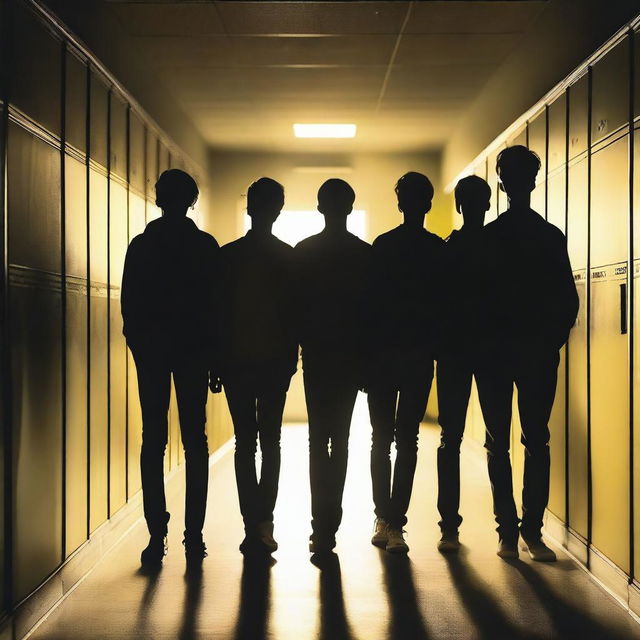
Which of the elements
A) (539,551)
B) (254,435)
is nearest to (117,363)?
(254,435)

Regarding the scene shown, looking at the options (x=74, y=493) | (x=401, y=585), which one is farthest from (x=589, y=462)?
(x=74, y=493)

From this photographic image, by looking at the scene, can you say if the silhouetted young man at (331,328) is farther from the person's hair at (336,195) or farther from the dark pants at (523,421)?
the dark pants at (523,421)

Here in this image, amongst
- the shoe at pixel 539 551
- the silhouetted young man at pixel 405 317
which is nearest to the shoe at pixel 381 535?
the silhouetted young man at pixel 405 317

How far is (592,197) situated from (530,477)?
134 centimetres

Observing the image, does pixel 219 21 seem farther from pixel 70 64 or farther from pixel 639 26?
pixel 639 26

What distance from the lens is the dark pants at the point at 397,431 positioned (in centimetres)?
340

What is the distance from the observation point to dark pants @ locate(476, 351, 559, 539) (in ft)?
11.0

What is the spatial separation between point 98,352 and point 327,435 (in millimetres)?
1266

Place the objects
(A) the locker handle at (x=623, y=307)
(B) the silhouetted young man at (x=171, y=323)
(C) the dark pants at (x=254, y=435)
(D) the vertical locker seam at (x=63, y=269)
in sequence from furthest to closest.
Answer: (C) the dark pants at (x=254, y=435), (B) the silhouetted young man at (x=171, y=323), (D) the vertical locker seam at (x=63, y=269), (A) the locker handle at (x=623, y=307)

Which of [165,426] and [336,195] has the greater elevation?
[336,195]

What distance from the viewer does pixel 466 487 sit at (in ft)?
16.7

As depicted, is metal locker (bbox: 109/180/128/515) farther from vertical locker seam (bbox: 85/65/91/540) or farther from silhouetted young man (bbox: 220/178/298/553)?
silhouetted young man (bbox: 220/178/298/553)

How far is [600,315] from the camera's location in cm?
328

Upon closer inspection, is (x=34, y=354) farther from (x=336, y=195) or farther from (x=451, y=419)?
(x=451, y=419)
